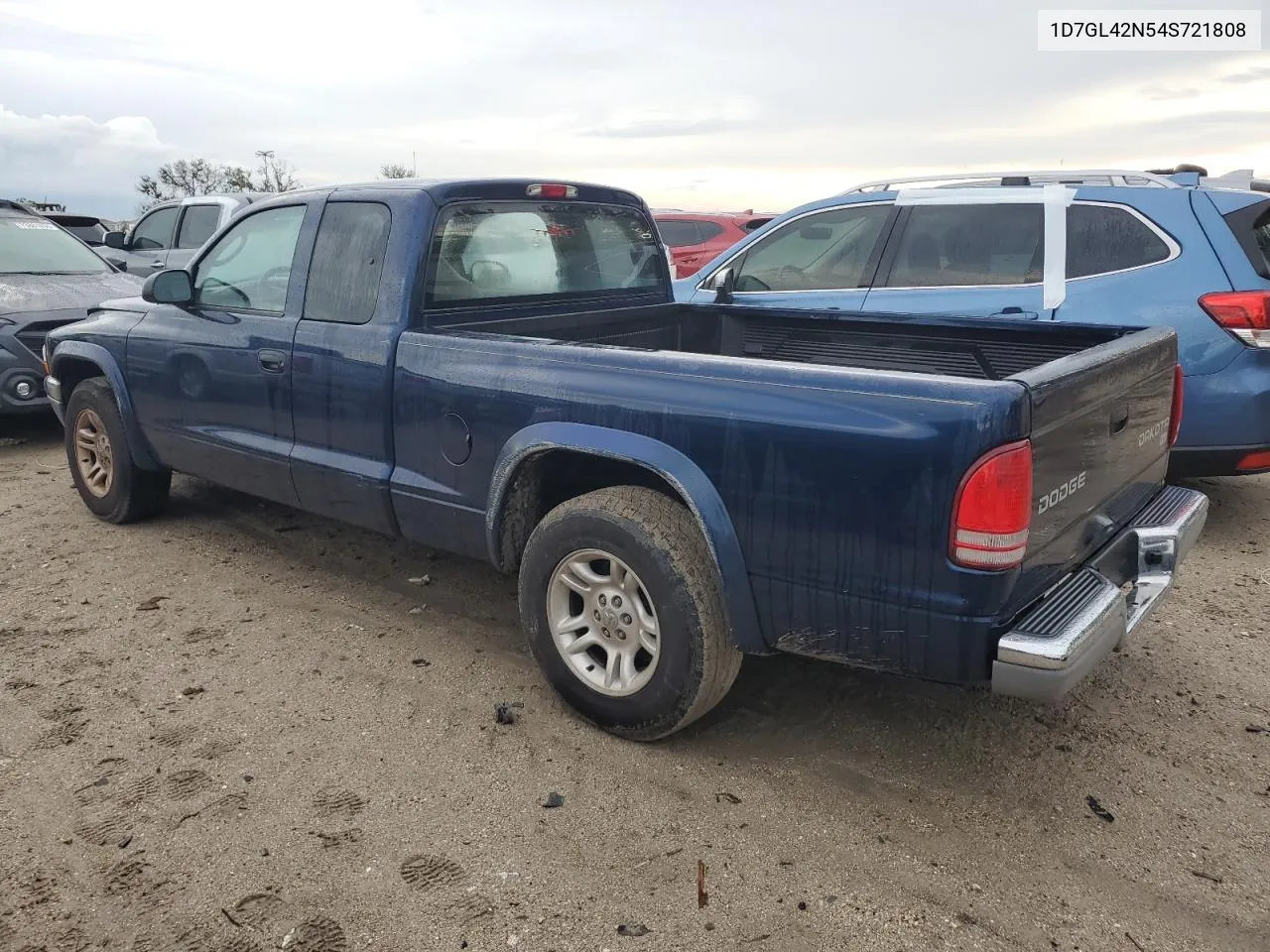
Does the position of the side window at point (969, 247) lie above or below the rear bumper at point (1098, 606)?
above

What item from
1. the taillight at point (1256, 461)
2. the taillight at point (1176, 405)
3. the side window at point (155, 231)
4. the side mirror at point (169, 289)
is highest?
the side window at point (155, 231)

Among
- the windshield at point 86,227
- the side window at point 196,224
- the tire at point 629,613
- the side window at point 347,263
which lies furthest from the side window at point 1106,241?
the windshield at point 86,227

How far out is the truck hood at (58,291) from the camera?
7.31 m

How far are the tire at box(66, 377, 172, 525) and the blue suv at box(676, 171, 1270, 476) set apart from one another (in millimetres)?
3310

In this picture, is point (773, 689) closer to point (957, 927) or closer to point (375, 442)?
point (957, 927)

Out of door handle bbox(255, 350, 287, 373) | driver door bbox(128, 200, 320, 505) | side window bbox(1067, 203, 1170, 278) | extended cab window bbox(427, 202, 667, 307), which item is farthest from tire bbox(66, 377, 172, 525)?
side window bbox(1067, 203, 1170, 278)

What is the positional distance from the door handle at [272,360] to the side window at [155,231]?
314 inches

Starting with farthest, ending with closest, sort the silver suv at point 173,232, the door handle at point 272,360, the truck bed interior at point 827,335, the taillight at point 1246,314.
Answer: the silver suv at point 173,232
the taillight at point 1246,314
the door handle at point 272,360
the truck bed interior at point 827,335

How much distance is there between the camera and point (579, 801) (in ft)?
9.62

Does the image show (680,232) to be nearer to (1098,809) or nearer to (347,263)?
(347,263)

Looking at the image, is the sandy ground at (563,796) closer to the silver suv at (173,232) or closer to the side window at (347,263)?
the side window at (347,263)

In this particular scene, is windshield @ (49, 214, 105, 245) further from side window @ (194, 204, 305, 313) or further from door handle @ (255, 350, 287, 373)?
door handle @ (255, 350, 287, 373)

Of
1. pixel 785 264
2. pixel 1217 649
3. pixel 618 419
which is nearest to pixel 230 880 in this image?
pixel 618 419

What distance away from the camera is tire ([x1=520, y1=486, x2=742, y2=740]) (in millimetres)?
2930
